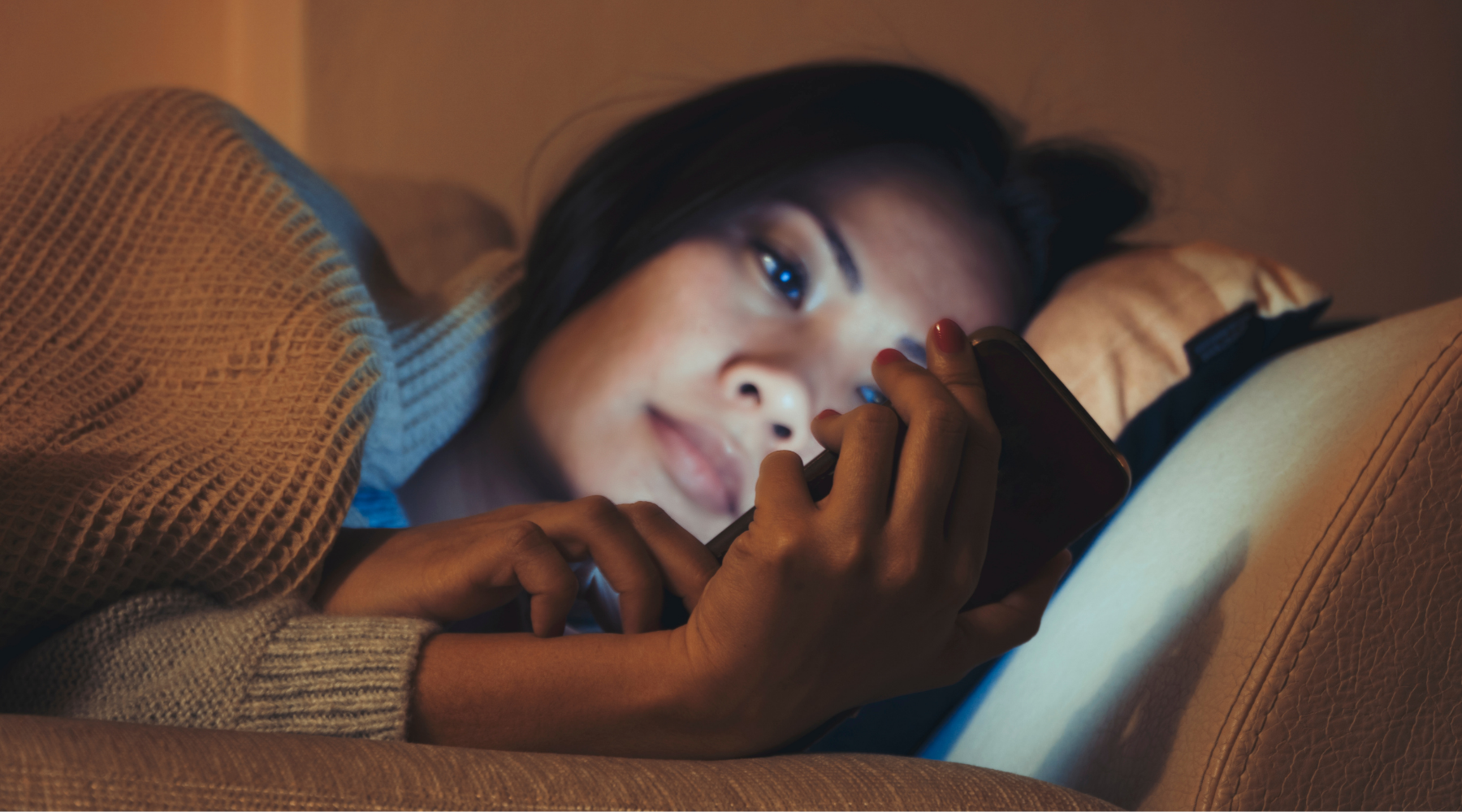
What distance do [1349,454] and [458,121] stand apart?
43.4 inches

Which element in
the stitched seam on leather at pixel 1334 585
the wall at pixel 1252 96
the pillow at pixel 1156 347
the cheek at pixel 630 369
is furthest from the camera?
the wall at pixel 1252 96

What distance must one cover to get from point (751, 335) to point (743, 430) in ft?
0.30

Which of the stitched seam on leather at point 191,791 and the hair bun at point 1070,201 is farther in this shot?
the hair bun at point 1070,201

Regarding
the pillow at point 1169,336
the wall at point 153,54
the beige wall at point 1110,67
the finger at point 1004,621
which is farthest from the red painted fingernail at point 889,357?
the wall at point 153,54

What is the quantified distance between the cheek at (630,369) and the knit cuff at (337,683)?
303 mm

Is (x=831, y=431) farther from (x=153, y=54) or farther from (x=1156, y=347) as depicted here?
(x=153, y=54)

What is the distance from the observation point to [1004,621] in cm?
43

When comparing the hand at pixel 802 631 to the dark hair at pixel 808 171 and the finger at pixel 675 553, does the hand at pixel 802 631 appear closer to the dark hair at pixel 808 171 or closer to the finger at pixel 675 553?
the finger at pixel 675 553

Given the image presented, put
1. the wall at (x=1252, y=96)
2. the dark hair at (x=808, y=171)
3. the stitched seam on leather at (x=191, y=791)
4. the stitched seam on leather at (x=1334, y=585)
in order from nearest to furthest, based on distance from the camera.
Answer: the stitched seam on leather at (x=191, y=791) < the stitched seam on leather at (x=1334, y=585) < the dark hair at (x=808, y=171) < the wall at (x=1252, y=96)

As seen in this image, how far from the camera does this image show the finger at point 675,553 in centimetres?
45

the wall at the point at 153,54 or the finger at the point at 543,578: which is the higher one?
the wall at the point at 153,54

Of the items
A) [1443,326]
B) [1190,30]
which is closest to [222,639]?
[1443,326]

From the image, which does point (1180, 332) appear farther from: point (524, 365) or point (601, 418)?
point (524, 365)

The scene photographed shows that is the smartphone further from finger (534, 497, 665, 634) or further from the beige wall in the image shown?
the beige wall
